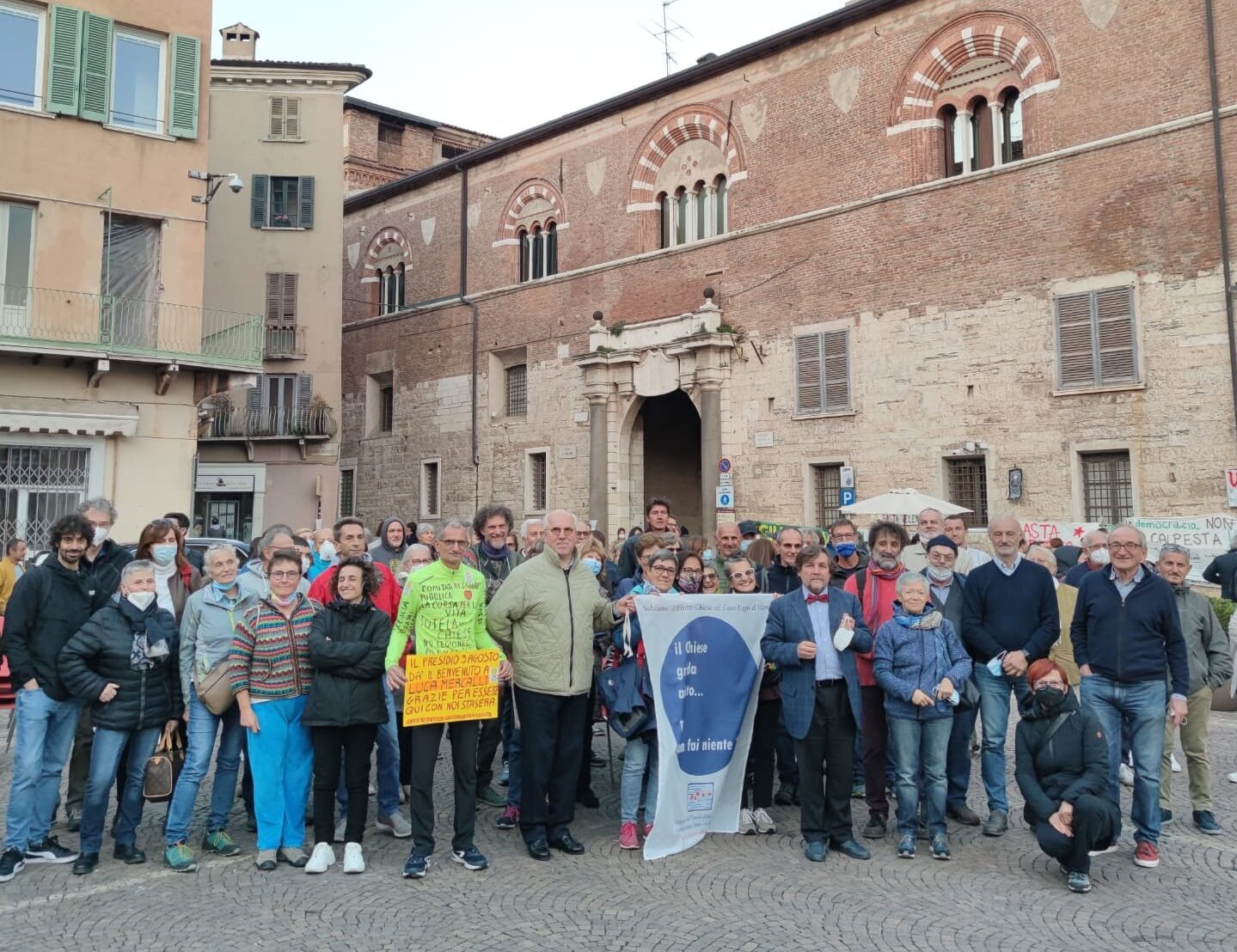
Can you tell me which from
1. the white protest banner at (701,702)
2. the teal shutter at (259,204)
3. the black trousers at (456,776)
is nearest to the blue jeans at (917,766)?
the white protest banner at (701,702)

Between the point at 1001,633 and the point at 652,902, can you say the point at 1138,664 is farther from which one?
the point at 652,902

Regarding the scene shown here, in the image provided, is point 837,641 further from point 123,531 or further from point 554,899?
point 123,531

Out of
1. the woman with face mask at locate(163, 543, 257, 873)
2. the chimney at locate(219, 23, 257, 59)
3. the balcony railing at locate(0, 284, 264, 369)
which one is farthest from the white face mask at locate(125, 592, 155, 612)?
the chimney at locate(219, 23, 257, 59)

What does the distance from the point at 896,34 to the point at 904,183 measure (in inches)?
115

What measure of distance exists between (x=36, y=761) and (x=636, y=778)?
343 centimetres

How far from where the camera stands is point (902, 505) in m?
16.7

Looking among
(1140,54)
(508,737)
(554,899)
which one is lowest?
(554,899)

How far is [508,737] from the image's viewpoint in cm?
710

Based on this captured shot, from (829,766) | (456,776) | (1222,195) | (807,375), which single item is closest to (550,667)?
(456,776)

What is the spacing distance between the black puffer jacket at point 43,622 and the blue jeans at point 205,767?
72cm

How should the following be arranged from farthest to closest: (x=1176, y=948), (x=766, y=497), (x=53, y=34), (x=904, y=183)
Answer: (x=766, y=497) < (x=904, y=183) < (x=53, y=34) < (x=1176, y=948)

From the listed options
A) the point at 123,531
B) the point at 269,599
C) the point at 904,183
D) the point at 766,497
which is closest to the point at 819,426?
the point at 766,497

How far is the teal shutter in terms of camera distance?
26.6 metres

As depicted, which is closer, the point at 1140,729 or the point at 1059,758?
the point at 1059,758
